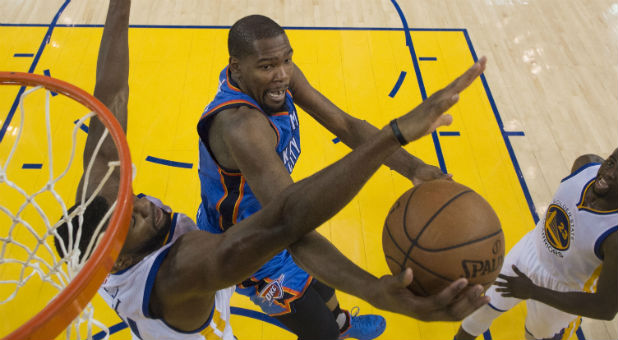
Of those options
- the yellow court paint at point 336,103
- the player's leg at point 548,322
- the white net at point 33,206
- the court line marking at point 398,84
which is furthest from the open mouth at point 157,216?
the court line marking at point 398,84

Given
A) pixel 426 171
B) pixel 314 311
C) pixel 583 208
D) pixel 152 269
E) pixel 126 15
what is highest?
pixel 126 15

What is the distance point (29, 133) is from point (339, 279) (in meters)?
3.54

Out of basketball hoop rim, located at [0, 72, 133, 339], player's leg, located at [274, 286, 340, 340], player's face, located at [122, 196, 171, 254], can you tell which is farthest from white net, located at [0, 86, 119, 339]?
player's leg, located at [274, 286, 340, 340]

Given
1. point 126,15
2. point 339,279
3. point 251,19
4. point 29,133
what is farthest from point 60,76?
point 339,279

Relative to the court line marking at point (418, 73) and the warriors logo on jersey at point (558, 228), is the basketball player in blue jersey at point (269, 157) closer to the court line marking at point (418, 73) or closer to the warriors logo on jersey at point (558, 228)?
the warriors logo on jersey at point (558, 228)

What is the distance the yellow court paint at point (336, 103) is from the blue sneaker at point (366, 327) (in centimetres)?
14

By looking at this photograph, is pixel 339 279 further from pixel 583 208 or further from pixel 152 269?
pixel 583 208

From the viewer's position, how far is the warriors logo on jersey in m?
2.39

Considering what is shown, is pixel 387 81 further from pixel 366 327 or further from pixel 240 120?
pixel 240 120

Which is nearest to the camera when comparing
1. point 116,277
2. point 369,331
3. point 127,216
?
point 127,216

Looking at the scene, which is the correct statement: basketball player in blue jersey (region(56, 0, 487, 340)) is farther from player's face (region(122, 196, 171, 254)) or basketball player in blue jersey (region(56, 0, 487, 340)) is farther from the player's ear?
the player's ear

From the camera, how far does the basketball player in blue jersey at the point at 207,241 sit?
137 cm

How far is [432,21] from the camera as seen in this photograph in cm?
540

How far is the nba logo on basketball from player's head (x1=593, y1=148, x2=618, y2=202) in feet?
4.90
